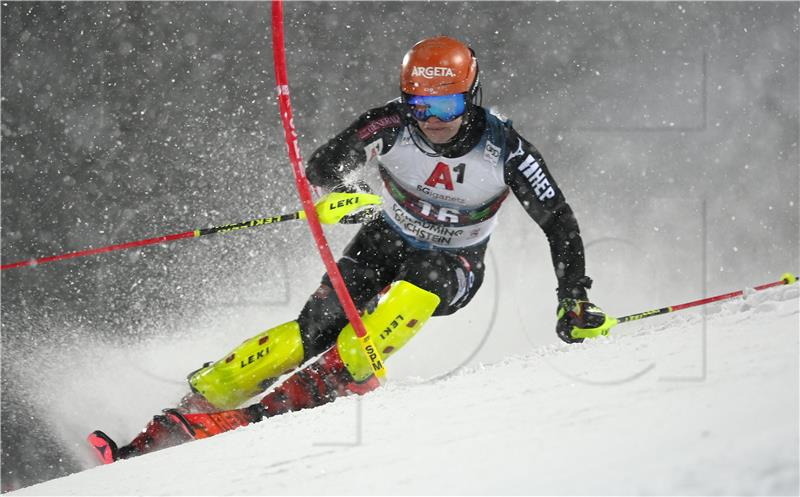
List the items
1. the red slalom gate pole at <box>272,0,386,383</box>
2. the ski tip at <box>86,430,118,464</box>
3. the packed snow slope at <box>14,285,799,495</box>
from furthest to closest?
the red slalom gate pole at <box>272,0,386,383</box>, the ski tip at <box>86,430,118,464</box>, the packed snow slope at <box>14,285,799,495</box>

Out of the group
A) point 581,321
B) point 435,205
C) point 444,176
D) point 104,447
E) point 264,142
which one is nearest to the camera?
point 104,447

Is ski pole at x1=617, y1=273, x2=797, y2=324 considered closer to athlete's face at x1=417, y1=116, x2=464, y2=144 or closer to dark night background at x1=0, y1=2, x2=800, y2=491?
athlete's face at x1=417, y1=116, x2=464, y2=144

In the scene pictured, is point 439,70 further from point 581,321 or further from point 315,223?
point 581,321

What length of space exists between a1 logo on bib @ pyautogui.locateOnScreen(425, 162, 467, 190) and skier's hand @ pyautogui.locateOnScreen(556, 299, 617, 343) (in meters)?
0.71

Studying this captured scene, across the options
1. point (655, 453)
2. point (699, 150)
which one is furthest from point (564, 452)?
point (699, 150)

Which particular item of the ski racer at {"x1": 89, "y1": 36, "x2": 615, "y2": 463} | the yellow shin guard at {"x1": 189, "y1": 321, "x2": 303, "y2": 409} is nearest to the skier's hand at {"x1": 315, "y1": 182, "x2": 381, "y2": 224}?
the ski racer at {"x1": 89, "y1": 36, "x2": 615, "y2": 463}

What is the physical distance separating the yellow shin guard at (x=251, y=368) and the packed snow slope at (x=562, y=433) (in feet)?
1.63

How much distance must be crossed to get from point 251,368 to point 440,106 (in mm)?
1333

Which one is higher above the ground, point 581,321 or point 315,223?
point 315,223

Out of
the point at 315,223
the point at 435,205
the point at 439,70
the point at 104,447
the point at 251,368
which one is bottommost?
the point at 104,447

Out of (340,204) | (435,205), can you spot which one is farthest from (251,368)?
(435,205)

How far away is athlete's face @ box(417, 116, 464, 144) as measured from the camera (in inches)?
137

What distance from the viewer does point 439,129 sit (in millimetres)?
3518

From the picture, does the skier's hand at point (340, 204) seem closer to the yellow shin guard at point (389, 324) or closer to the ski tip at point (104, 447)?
the yellow shin guard at point (389, 324)
